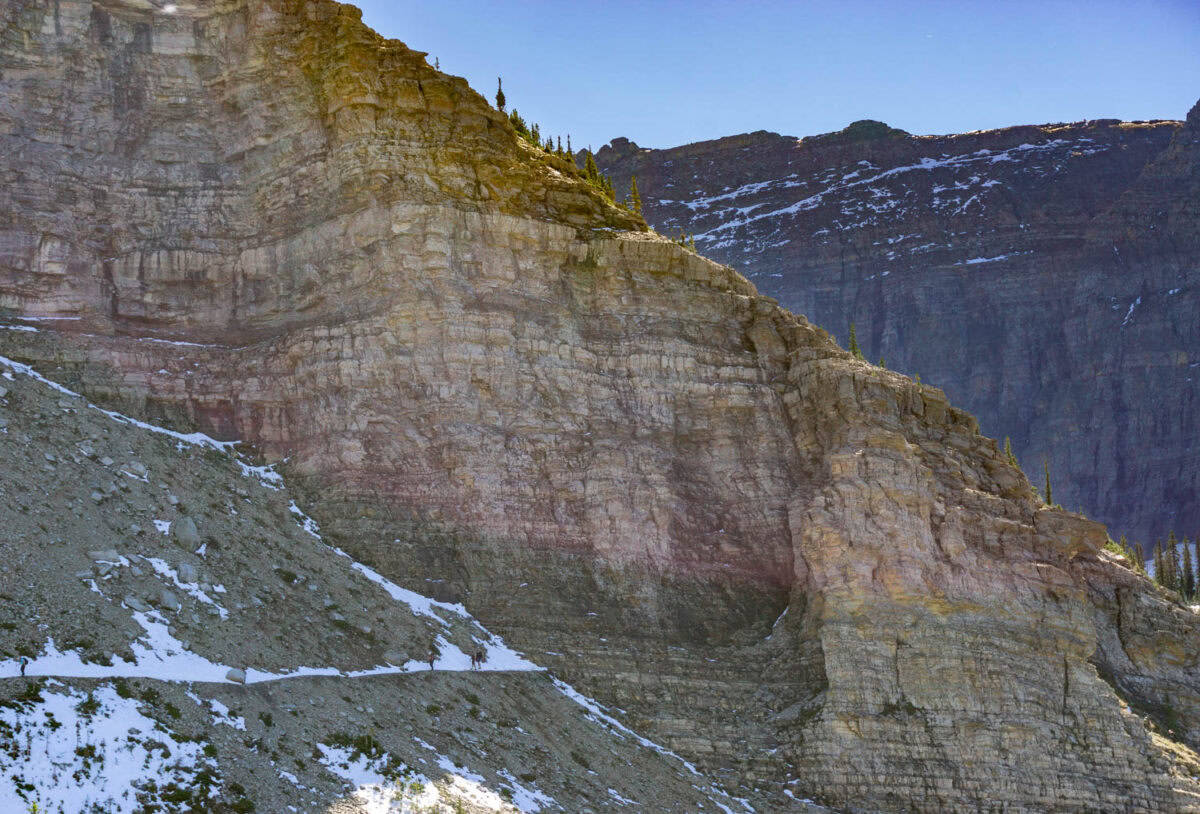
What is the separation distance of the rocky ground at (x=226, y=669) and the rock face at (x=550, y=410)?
103 inches

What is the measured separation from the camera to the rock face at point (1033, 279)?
154m

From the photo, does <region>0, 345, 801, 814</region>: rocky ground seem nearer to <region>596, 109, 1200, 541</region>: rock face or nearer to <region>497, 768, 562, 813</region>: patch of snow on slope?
<region>497, 768, 562, 813</region>: patch of snow on slope

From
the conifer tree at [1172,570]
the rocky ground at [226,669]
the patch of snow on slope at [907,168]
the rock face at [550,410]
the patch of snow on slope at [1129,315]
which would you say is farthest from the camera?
the patch of snow on slope at [907,168]

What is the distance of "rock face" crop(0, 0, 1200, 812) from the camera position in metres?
58.7

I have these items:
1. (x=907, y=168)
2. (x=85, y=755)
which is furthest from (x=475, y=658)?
(x=907, y=168)

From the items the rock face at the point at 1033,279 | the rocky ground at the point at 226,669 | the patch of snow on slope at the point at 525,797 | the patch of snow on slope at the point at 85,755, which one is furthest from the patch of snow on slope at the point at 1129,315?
the patch of snow on slope at the point at 85,755

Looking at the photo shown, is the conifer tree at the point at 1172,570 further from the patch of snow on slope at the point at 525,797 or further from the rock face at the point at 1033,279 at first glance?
the patch of snow on slope at the point at 525,797

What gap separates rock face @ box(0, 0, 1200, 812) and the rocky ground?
8.56 feet

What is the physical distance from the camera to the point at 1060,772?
59344mm

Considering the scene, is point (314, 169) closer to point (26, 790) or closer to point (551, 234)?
point (551, 234)

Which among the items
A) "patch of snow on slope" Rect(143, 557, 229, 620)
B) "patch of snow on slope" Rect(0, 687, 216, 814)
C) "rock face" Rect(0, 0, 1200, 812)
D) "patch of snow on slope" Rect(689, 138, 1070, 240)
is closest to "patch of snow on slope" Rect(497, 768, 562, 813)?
"rock face" Rect(0, 0, 1200, 812)

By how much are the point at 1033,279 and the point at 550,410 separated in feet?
354

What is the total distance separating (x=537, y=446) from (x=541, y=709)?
39.6ft

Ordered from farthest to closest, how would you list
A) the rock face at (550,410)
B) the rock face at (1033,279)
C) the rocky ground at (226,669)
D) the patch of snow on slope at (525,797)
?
1. the rock face at (1033,279)
2. the rock face at (550,410)
3. the patch of snow on slope at (525,797)
4. the rocky ground at (226,669)
